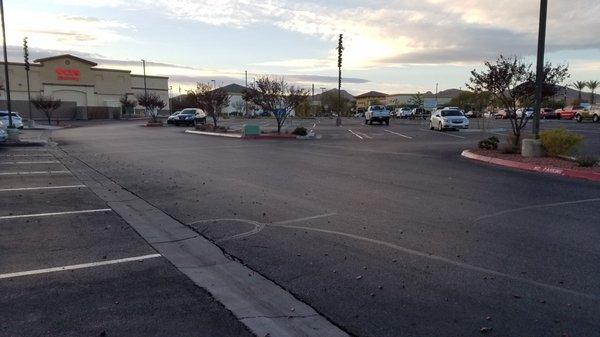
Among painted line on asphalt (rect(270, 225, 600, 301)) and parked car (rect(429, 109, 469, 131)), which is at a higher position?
parked car (rect(429, 109, 469, 131))

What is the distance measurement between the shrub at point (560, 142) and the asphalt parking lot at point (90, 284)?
43.4 ft

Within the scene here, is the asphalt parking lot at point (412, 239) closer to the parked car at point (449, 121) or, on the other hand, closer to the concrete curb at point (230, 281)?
the concrete curb at point (230, 281)

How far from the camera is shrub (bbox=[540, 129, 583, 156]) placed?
15.5 m

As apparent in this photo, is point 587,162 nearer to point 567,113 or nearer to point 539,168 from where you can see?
point 539,168

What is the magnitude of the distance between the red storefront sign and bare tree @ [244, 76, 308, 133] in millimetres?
56266

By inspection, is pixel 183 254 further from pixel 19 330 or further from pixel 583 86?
pixel 583 86

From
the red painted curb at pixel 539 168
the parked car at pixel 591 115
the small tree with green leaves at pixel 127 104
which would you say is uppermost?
the small tree with green leaves at pixel 127 104

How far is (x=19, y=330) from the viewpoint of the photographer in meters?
4.09

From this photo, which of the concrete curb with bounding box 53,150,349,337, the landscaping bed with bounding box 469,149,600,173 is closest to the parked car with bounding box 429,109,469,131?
the landscaping bed with bounding box 469,149,600,173

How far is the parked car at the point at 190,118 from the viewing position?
52.2 meters

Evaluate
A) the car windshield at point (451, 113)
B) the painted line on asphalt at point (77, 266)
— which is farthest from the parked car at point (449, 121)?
the painted line on asphalt at point (77, 266)

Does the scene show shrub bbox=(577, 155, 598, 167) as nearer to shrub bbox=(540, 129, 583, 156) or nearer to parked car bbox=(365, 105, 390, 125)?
shrub bbox=(540, 129, 583, 156)

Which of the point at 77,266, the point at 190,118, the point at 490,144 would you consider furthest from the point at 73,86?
the point at 77,266

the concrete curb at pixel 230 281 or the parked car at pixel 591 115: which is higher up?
the parked car at pixel 591 115
